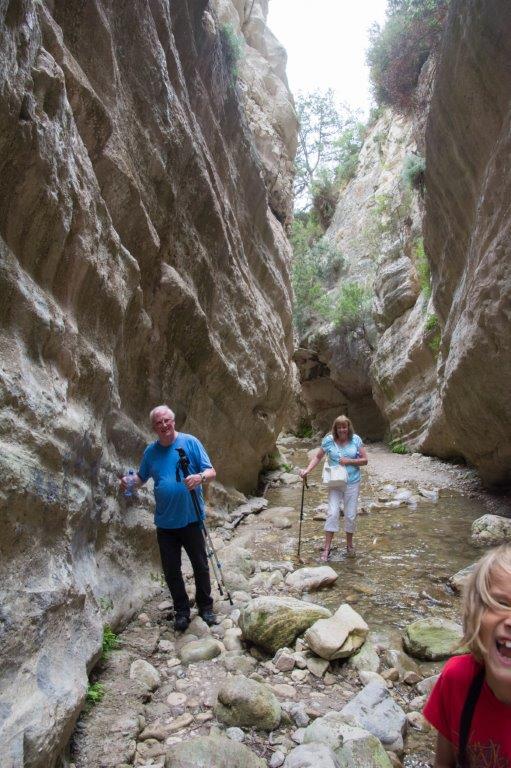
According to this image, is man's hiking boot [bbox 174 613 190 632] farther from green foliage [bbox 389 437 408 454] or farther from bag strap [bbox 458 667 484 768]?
green foliage [bbox 389 437 408 454]

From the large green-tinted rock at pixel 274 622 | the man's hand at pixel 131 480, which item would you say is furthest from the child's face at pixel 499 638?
the man's hand at pixel 131 480

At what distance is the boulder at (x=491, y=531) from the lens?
7.08 meters

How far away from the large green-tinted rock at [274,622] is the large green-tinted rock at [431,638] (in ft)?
2.55

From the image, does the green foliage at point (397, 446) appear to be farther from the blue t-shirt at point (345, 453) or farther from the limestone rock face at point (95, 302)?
the blue t-shirt at point (345, 453)

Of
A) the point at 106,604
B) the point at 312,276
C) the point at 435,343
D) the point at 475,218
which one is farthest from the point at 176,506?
the point at 312,276

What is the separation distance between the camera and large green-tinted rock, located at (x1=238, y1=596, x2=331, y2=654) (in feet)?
13.3

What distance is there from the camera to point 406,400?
61.9 feet

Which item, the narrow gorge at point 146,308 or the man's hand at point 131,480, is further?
the man's hand at point 131,480

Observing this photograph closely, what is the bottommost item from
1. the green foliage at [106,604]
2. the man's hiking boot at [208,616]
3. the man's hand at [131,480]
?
the man's hiking boot at [208,616]

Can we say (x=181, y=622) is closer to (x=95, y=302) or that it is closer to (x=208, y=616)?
(x=208, y=616)

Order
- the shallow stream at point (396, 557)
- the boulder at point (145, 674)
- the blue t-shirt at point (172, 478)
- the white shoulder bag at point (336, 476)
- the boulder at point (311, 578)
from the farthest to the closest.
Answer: the white shoulder bag at point (336, 476)
the boulder at point (311, 578)
the shallow stream at point (396, 557)
the blue t-shirt at point (172, 478)
the boulder at point (145, 674)

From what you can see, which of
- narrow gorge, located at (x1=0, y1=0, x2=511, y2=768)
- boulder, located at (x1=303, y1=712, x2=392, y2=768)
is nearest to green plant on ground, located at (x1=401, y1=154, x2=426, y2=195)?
narrow gorge, located at (x1=0, y1=0, x2=511, y2=768)

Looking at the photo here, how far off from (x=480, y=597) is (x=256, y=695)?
2169mm

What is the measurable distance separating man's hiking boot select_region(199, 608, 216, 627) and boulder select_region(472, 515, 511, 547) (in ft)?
14.8
